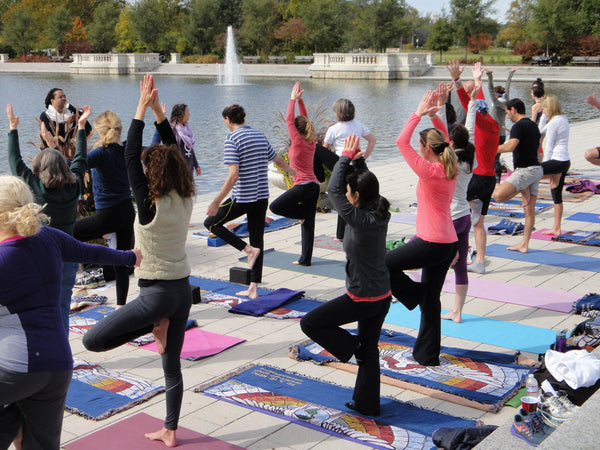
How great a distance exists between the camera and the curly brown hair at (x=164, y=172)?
4.55 metres

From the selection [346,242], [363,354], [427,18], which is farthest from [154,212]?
[427,18]

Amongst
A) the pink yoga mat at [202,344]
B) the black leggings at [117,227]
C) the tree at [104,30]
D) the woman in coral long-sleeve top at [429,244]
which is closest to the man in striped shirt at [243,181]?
the black leggings at [117,227]

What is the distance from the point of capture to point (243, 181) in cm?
756

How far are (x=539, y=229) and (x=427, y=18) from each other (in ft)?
491

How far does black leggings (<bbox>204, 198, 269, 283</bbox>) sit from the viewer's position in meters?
7.63

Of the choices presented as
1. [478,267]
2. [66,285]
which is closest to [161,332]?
[66,285]

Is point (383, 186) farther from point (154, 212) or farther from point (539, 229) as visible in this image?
point (154, 212)

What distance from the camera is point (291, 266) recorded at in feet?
30.4

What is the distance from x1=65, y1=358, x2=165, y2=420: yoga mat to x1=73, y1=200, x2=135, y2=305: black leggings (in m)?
1.08

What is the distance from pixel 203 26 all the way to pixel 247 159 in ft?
272

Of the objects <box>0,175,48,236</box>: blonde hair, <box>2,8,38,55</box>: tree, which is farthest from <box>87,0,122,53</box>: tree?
<box>0,175,48,236</box>: blonde hair

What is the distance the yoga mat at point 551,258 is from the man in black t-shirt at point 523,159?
0.58ft

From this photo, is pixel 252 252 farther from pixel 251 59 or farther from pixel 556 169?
pixel 251 59

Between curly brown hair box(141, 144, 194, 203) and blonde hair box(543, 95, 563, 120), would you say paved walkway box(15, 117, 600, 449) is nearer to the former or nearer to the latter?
A: curly brown hair box(141, 144, 194, 203)
